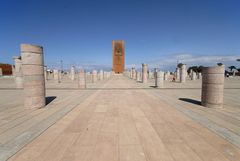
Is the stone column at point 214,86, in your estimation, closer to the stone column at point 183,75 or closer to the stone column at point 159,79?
the stone column at point 159,79

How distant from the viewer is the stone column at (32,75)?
19.5 ft

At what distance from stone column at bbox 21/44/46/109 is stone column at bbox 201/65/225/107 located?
7354mm

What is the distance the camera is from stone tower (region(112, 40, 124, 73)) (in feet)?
249

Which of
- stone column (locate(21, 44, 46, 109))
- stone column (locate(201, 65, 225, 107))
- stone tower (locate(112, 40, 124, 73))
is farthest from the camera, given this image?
stone tower (locate(112, 40, 124, 73))

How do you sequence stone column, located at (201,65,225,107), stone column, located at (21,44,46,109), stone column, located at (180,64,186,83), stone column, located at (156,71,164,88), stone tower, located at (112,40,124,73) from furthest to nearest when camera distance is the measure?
stone tower, located at (112,40,124,73) → stone column, located at (180,64,186,83) → stone column, located at (156,71,164,88) → stone column, located at (201,65,225,107) → stone column, located at (21,44,46,109)

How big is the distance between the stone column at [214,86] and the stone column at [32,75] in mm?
7354

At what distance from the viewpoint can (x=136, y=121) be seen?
458 centimetres

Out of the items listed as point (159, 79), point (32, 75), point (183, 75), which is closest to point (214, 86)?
point (32, 75)

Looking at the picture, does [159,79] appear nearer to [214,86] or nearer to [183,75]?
[214,86]

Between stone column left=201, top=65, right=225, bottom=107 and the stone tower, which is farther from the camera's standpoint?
the stone tower

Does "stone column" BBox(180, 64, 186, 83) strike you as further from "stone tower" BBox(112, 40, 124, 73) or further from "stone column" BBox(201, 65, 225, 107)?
"stone tower" BBox(112, 40, 124, 73)

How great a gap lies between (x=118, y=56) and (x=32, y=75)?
70.9 meters

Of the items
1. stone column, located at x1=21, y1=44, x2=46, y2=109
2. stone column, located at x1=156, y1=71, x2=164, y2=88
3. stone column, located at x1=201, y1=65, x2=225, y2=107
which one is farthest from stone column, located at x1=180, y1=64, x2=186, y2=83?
stone column, located at x1=21, y1=44, x2=46, y2=109

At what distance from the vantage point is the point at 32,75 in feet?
19.9
